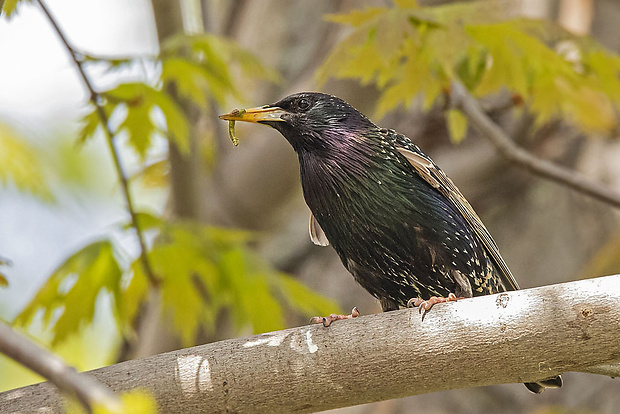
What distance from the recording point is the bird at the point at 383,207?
2.93m

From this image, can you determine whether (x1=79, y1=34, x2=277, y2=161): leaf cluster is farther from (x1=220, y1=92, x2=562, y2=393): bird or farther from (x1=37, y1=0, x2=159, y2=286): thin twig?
(x1=220, y1=92, x2=562, y2=393): bird

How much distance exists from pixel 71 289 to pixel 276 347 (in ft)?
4.58

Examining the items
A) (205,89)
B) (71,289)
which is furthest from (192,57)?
(71,289)

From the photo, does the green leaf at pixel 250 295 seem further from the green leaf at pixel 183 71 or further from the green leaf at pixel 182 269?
the green leaf at pixel 183 71

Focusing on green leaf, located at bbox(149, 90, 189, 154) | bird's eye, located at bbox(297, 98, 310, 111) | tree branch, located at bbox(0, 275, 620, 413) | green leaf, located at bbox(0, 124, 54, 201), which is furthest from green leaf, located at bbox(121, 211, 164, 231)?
green leaf, located at bbox(0, 124, 54, 201)

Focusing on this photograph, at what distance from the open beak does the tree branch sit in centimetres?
98

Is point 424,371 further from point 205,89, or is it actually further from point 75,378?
point 205,89

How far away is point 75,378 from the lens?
973 millimetres

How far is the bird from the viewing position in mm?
2930

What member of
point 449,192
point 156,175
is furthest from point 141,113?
point 156,175

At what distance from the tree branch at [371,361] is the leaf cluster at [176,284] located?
41.5 inches

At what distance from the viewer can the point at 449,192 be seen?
3.18 meters

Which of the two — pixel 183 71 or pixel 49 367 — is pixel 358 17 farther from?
pixel 49 367

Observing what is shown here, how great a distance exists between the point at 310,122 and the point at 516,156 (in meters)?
1.18
